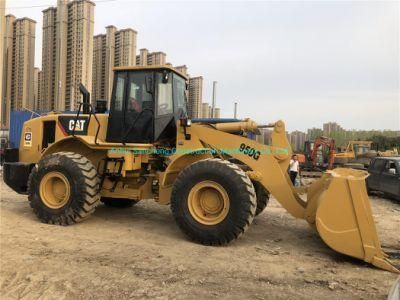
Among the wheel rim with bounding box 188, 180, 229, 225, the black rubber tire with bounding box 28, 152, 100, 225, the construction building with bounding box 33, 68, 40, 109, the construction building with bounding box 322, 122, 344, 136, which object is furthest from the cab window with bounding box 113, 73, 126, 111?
the construction building with bounding box 322, 122, 344, 136

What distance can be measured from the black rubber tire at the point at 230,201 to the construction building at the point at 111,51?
55.3 feet

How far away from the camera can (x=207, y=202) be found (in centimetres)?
612

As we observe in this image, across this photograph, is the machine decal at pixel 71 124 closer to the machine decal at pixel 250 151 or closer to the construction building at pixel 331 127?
the machine decal at pixel 250 151

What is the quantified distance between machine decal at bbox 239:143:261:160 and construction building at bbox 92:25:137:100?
16.7 metres

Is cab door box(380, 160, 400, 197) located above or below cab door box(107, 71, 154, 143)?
below

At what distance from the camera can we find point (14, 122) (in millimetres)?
19578

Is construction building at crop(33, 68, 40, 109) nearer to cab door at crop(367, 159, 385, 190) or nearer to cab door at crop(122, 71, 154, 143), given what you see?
cab door at crop(122, 71, 154, 143)

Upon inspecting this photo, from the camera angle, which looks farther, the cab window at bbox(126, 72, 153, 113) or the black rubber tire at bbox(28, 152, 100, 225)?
the cab window at bbox(126, 72, 153, 113)

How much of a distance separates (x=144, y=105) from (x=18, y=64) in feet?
73.2

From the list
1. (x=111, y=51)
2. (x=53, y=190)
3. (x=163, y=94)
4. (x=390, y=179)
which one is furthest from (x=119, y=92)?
(x=111, y=51)

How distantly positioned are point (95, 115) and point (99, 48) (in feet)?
58.2

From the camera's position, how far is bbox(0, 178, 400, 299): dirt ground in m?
4.10

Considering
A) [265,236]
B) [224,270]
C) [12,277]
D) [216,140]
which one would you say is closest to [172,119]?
[216,140]

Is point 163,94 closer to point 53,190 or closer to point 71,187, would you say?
point 71,187
